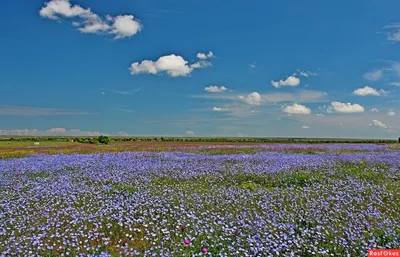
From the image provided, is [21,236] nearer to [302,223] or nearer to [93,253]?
[93,253]

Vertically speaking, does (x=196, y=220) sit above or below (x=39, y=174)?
below

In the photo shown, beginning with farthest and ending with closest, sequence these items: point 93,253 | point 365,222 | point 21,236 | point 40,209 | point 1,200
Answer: point 1,200
point 40,209
point 365,222
point 21,236
point 93,253

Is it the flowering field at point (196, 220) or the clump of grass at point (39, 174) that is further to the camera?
the clump of grass at point (39, 174)

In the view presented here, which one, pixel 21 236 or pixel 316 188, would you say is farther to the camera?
pixel 316 188

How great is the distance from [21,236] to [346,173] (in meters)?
13.7

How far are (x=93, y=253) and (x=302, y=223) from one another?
4795mm

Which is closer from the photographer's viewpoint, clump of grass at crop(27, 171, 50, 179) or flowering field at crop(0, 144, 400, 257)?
flowering field at crop(0, 144, 400, 257)

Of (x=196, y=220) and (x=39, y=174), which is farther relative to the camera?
(x=39, y=174)

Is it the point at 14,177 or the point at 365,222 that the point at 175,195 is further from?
the point at 14,177

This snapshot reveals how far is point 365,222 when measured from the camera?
7.26m

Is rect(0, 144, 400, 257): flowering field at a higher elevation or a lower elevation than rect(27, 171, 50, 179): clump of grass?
lower

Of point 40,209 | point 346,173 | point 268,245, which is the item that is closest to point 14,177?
point 40,209

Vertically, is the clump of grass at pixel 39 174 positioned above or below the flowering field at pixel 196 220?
above

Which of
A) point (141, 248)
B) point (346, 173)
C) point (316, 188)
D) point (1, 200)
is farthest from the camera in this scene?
point (346, 173)
